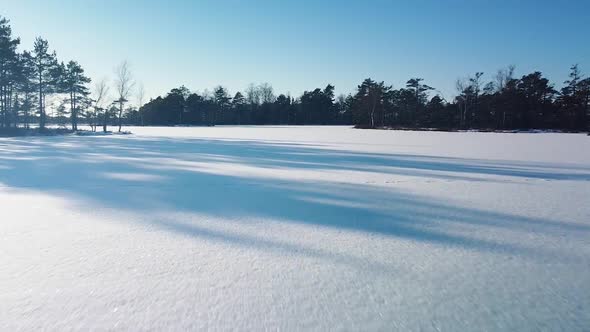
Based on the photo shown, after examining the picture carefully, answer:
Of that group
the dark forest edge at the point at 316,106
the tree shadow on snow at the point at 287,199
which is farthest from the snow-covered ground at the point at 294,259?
the dark forest edge at the point at 316,106

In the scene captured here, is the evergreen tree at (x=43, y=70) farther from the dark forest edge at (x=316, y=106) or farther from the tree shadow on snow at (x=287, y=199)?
the tree shadow on snow at (x=287, y=199)

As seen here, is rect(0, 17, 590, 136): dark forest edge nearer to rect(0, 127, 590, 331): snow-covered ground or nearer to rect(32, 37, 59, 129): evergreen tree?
rect(32, 37, 59, 129): evergreen tree

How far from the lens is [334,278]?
79.7 inches

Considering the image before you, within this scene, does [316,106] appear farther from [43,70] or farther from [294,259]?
[294,259]

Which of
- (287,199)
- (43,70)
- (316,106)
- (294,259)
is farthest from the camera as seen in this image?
(316,106)

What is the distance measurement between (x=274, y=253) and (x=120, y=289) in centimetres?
112

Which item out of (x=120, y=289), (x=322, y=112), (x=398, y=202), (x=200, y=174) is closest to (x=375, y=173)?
(x=398, y=202)

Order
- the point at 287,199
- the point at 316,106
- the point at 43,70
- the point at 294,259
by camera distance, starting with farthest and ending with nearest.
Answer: the point at 316,106 < the point at 43,70 < the point at 287,199 < the point at 294,259

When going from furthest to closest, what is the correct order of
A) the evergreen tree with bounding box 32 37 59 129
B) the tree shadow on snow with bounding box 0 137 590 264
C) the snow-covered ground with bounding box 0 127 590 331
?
1. the evergreen tree with bounding box 32 37 59 129
2. the tree shadow on snow with bounding box 0 137 590 264
3. the snow-covered ground with bounding box 0 127 590 331

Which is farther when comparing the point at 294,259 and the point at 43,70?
the point at 43,70

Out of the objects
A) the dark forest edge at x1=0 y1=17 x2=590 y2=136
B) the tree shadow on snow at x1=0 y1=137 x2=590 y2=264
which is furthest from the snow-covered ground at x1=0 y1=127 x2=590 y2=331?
the dark forest edge at x1=0 y1=17 x2=590 y2=136

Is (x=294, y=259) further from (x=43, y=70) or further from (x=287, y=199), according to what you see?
(x=43, y=70)

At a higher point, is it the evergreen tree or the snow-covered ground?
the evergreen tree

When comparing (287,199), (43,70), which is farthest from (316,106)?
(287,199)
